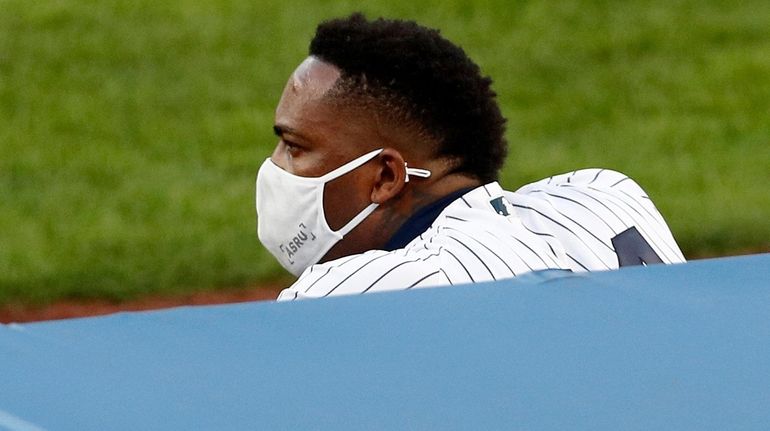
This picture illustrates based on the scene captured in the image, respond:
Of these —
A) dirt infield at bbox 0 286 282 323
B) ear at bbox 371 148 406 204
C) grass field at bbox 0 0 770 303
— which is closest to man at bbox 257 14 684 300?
ear at bbox 371 148 406 204

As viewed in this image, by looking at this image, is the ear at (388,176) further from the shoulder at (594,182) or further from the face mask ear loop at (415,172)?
the shoulder at (594,182)

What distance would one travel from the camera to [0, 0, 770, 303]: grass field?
807 centimetres

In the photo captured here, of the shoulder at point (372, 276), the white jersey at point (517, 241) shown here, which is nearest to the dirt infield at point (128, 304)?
the white jersey at point (517, 241)

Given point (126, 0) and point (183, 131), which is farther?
point (126, 0)

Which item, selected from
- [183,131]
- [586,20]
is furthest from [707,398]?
[586,20]

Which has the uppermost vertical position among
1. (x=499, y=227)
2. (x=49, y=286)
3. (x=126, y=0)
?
(x=499, y=227)

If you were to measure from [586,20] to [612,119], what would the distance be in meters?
1.54

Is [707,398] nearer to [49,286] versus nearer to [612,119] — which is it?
[49,286]

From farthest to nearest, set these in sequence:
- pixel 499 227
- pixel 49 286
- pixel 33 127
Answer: pixel 33 127, pixel 49 286, pixel 499 227

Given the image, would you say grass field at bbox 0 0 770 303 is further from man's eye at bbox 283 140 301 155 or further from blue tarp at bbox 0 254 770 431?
blue tarp at bbox 0 254 770 431

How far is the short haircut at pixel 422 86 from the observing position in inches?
136

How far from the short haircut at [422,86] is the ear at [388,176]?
8cm

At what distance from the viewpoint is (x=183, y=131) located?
32.9 feet

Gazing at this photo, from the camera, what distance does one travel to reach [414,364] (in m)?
1.93
